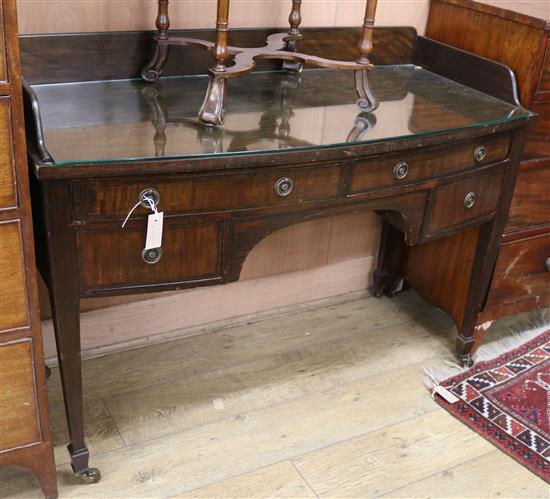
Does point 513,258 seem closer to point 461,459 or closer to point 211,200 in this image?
point 461,459

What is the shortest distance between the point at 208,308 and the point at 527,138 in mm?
1094

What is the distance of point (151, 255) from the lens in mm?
1562

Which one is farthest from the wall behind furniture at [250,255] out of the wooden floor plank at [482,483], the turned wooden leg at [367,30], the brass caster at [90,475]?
the wooden floor plank at [482,483]

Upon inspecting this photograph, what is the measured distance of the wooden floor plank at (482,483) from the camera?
6.07 feet

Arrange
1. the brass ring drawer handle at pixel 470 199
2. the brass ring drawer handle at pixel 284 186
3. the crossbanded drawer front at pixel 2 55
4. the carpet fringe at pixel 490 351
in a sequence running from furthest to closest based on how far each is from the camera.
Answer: the carpet fringe at pixel 490 351 < the brass ring drawer handle at pixel 470 199 < the brass ring drawer handle at pixel 284 186 < the crossbanded drawer front at pixel 2 55

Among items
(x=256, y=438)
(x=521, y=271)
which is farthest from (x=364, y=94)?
(x=256, y=438)

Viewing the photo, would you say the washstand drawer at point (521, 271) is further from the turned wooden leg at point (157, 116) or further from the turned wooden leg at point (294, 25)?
the turned wooden leg at point (157, 116)

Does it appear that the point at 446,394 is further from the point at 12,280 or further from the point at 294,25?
the point at 12,280

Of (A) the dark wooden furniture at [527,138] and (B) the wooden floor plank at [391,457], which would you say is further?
(A) the dark wooden furniture at [527,138]

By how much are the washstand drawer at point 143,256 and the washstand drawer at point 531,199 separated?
0.99 m

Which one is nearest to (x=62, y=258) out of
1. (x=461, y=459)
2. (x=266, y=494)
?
(x=266, y=494)

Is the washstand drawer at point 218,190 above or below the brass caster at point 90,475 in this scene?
above

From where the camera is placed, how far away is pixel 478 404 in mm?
2162

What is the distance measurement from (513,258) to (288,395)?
0.80 meters
